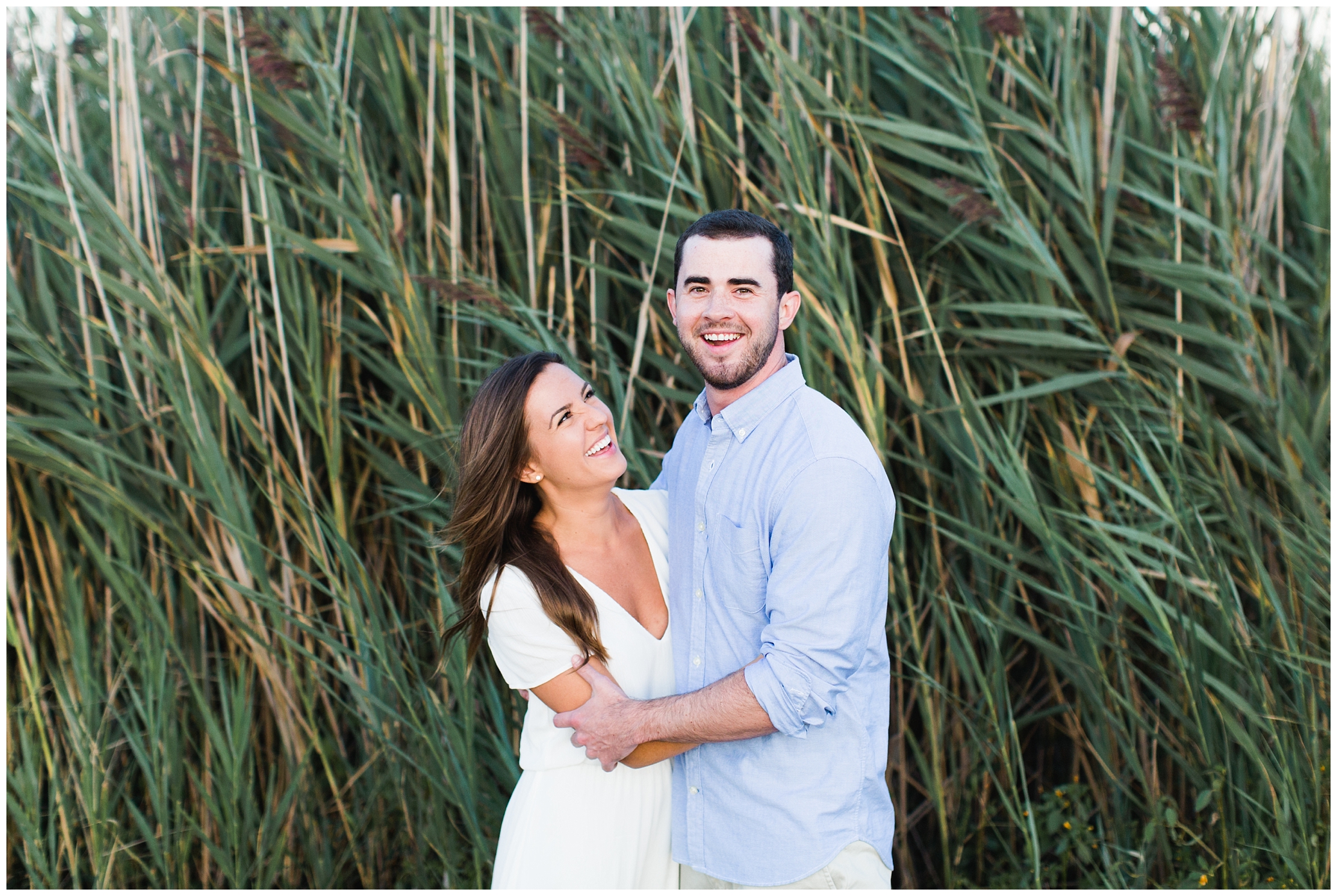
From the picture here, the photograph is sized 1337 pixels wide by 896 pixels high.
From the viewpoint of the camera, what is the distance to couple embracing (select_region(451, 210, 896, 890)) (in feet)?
4.49

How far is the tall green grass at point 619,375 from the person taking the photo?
6.72ft

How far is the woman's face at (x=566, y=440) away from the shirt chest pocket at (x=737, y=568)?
0.64ft

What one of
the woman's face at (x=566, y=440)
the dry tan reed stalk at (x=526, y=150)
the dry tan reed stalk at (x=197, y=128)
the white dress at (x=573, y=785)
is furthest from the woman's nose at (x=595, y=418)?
the dry tan reed stalk at (x=197, y=128)

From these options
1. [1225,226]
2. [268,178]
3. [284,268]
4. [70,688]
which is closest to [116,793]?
[70,688]

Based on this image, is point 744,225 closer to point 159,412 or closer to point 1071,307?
point 1071,307

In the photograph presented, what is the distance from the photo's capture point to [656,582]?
5.37ft

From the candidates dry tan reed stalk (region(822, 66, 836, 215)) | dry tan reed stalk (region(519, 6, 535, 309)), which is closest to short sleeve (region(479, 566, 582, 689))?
dry tan reed stalk (region(519, 6, 535, 309))

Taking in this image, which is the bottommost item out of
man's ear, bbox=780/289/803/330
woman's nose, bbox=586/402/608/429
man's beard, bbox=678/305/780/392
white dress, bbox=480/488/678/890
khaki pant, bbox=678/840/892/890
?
khaki pant, bbox=678/840/892/890

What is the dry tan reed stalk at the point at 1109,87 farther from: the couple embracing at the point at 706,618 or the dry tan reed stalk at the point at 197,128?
the dry tan reed stalk at the point at 197,128

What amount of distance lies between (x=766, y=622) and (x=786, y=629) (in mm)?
114

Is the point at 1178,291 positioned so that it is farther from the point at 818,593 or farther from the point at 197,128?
the point at 197,128

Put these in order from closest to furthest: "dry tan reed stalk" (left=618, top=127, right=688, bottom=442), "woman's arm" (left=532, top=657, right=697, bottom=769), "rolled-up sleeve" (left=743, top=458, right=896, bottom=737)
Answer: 1. "rolled-up sleeve" (left=743, top=458, right=896, bottom=737)
2. "woman's arm" (left=532, top=657, right=697, bottom=769)
3. "dry tan reed stalk" (left=618, top=127, right=688, bottom=442)

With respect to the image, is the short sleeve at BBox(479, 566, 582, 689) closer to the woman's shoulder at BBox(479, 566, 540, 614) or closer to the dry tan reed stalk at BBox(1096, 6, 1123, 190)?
the woman's shoulder at BBox(479, 566, 540, 614)

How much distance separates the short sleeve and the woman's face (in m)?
0.17
